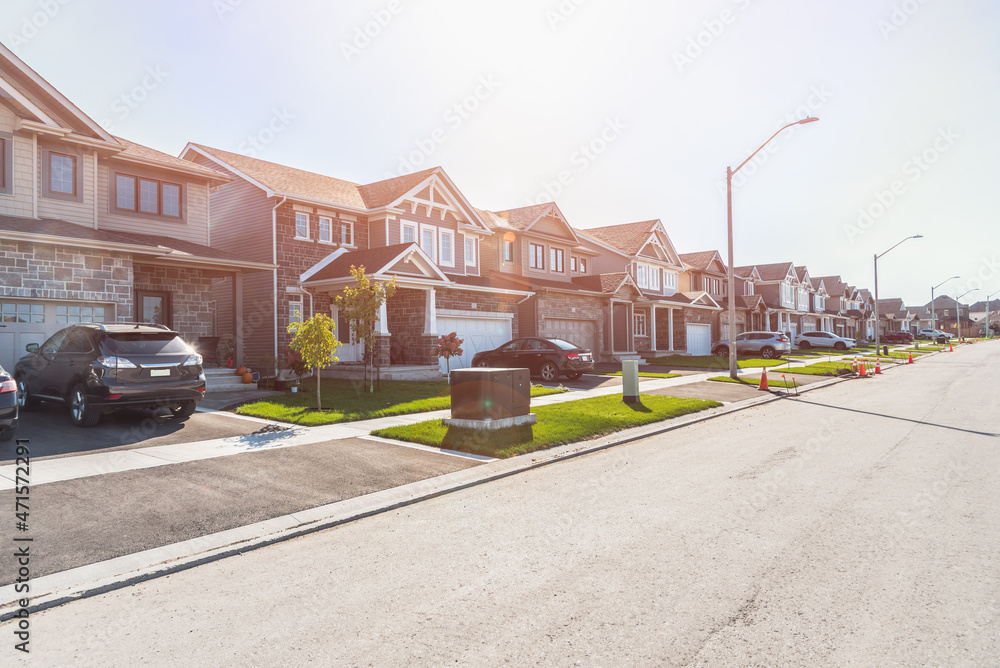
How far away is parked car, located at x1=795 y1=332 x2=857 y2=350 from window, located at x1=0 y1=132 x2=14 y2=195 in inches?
2153

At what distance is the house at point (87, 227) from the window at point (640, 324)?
84.0 ft

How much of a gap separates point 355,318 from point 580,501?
9.81 meters

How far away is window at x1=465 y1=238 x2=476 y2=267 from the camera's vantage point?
2742cm

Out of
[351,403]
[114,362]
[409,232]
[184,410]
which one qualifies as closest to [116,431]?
[114,362]

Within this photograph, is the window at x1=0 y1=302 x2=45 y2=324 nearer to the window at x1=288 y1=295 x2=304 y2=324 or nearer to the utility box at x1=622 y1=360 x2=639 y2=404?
the window at x1=288 y1=295 x2=304 y2=324

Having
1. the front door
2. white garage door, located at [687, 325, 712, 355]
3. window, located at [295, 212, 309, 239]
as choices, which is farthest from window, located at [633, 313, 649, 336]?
the front door

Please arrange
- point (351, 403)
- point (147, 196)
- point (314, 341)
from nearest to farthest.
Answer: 1. point (314, 341)
2. point (351, 403)
3. point (147, 196)

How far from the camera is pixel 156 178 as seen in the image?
1931cm

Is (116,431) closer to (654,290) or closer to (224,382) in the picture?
(224,382)

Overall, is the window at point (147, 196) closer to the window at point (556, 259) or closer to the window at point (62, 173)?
the window at point (62, 173)

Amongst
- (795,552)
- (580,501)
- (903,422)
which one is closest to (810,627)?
(795,552)

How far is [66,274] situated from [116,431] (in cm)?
672

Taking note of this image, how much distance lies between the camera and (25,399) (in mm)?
12312

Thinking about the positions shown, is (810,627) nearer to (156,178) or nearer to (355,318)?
(355,318)
